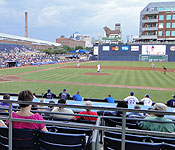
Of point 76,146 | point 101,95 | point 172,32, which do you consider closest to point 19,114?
point 76,146

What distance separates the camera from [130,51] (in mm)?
65250

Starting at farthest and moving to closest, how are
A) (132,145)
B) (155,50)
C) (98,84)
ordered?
(155,50)
(98,84)
(132,145)

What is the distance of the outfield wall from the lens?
60.5 m

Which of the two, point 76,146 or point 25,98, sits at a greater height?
point 25,98

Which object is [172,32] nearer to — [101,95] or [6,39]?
[101,95]

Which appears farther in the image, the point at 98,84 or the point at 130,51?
the point at 130,51

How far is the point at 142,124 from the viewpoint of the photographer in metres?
3.72

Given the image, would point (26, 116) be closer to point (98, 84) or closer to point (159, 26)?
point (98, 84)

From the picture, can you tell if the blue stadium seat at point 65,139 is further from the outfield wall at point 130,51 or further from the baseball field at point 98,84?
the outfield wall at point 130,51

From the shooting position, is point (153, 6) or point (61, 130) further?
point (153, 6)

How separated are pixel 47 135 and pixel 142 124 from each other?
2033 millimetres

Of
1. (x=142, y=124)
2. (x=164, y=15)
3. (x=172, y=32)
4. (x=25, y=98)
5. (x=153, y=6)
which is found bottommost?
(x=142, y=124)

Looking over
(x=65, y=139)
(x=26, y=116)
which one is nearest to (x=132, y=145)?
(x=65, y=139)

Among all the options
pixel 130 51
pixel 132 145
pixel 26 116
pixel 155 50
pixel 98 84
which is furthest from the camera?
pixel 130 51
